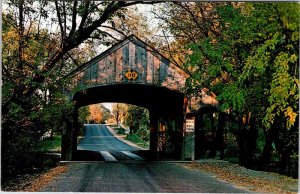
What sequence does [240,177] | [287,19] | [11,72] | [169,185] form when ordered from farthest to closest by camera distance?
[240,177], [11,72], [169,185], [287,19]

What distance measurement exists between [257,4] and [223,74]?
3.30 m

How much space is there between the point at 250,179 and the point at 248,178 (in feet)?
0.59

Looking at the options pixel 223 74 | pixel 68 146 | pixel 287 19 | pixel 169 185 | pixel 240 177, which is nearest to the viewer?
pixel 287 19

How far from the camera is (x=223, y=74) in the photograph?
13.2 metres

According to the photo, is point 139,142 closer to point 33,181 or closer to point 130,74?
point 130,74

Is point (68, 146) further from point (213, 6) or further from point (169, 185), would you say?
point (213, 6)

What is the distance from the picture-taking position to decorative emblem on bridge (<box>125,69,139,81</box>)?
48.3ft

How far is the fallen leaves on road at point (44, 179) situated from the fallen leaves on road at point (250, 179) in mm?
4375

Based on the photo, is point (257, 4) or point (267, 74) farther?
point (267, 74)

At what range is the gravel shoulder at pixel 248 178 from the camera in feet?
32.8

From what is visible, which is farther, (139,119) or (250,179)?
(139,119)

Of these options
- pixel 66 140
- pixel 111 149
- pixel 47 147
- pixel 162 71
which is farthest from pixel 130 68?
pixel 111 149

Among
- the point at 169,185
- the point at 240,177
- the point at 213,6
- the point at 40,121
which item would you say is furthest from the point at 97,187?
the point at 213,6

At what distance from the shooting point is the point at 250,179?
11.5 meters
